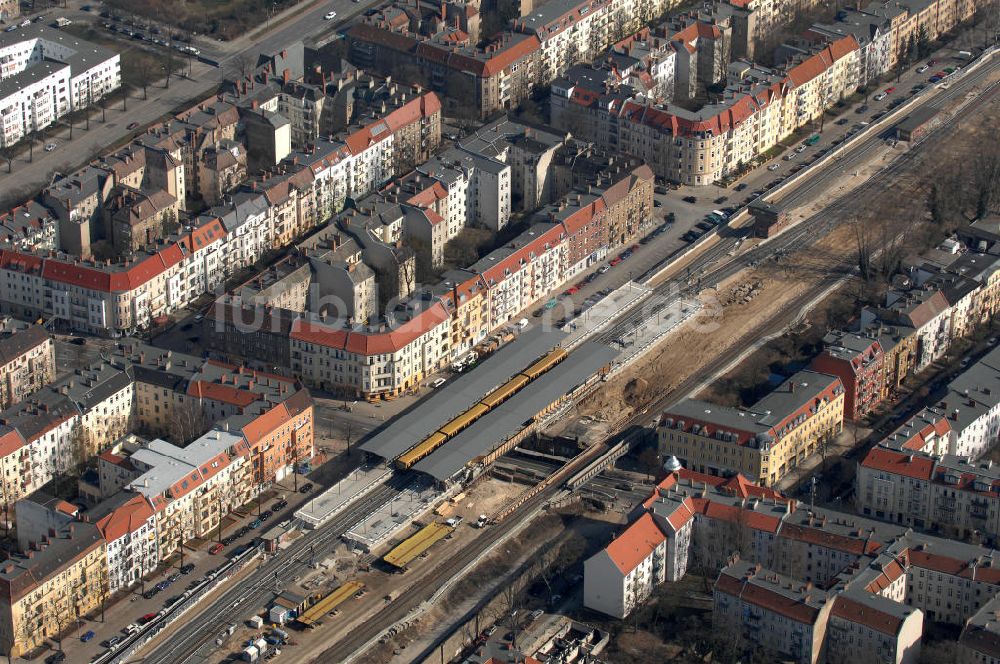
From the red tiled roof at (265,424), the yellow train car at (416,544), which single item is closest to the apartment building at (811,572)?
the yellow train car at (416,544)

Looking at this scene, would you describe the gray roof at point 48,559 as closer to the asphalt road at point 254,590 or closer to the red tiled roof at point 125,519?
the red tiled roof at point 125,519

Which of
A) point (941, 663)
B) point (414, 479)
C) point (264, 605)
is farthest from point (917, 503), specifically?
point (264, 605)

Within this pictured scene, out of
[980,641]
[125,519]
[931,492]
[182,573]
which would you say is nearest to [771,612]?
[980,641]

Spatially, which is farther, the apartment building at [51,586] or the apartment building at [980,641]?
the apartment building at [51,586]

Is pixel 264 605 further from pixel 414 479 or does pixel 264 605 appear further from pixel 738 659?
pixel 738 659

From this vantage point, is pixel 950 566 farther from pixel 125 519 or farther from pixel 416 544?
pixel 125 519

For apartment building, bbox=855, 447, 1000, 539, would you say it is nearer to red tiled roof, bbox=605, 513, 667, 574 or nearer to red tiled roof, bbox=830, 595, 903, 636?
red tiled roof, bbox=830, 595, 903, 636
